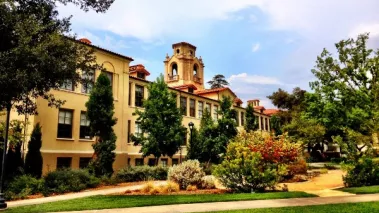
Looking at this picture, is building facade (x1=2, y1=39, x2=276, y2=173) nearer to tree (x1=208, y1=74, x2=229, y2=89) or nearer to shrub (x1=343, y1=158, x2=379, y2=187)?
shrub (x1=343, y1=158, x2=379, y2=187)

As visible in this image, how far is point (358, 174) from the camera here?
16578 mm

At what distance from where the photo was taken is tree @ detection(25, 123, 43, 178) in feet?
65.8

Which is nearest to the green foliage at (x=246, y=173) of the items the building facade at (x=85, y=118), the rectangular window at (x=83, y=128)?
the building facade at (x=85, y=118)

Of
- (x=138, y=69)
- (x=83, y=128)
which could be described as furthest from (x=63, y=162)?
(x=138, y=69)

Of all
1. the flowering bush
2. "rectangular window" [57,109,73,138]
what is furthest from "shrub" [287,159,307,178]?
"rectangular window" [57,109,73,138]

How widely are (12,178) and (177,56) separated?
52847 millimetres

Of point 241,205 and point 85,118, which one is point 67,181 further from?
point 241,205

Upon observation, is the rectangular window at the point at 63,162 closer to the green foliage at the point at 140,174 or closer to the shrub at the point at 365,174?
the green foliage at the point at 140,174

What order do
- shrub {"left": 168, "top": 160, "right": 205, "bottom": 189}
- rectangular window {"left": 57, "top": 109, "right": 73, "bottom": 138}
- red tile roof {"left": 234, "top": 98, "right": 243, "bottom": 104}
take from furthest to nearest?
red tile roof {"left": 234, "top": 98, "right": 243, "bottom": 104} → rectangular window {"left": 57, "top": 109, "right": 73, "bottom": 138} → shrub {"left": 168, "top": 160, "right": 205, "bottom": 189}

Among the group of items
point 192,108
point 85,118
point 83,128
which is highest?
point 192,108

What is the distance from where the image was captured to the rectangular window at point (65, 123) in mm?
24384

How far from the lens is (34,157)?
2033cm

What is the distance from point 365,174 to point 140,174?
1386cm

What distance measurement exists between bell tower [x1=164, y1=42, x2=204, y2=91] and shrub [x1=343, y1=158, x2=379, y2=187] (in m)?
50.2
